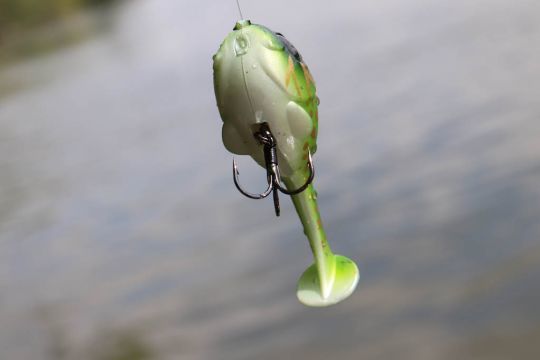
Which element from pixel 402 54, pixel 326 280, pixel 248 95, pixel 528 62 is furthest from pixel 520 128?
pixel 248 95

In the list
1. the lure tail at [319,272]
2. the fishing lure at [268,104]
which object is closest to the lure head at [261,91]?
the fishing lure at [268,104]

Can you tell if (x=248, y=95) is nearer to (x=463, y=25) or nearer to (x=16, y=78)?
(x=463, y=25)

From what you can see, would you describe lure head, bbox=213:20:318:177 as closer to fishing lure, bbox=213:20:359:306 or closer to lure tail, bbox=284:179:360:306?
fishing lure, bbox=213:20:359:306

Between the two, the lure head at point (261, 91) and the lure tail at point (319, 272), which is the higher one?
the lure head at point (261, 91)

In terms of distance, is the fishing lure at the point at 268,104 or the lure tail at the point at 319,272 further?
the lure tail at the point at 319,272

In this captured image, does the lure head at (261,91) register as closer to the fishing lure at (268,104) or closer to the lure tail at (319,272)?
the fishing lure at (268,104)

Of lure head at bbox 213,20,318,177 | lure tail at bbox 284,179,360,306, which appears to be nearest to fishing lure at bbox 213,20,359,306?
lure head at bbox 213,20,318,177
